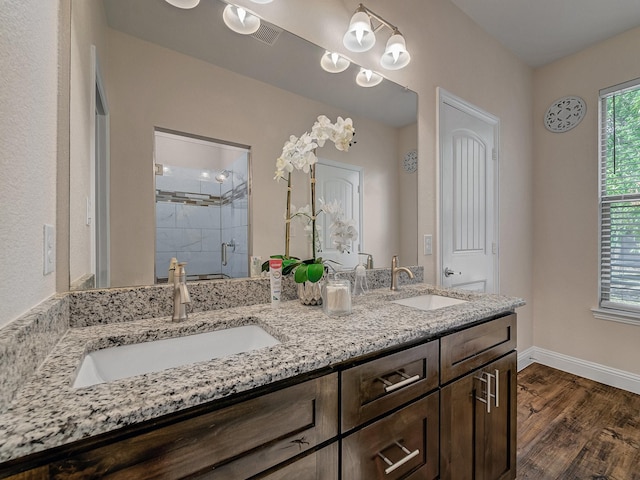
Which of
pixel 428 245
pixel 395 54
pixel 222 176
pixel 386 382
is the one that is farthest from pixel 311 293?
pixel 395 54

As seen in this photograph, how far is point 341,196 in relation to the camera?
157 cm

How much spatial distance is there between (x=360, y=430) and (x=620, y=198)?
9.36 ft

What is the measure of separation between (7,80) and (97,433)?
66cm

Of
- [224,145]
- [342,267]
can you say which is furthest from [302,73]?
[342,267]

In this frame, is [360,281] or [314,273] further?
[360,281]

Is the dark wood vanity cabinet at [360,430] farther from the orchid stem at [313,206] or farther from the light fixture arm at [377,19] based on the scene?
the light fixture arm at [377,19]

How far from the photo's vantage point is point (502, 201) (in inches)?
99.8

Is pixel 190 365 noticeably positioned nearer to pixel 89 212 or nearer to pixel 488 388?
pixel 89 212

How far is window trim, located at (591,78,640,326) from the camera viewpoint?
2312 mm

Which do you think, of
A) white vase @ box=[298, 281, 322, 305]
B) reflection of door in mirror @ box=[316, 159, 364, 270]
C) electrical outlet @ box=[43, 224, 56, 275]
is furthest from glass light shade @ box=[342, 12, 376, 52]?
electrical outlet @ box=[43, 224, 56, 275]

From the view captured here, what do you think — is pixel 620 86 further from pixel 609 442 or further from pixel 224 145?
pixel 224 145

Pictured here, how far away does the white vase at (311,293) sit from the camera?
4.10ft

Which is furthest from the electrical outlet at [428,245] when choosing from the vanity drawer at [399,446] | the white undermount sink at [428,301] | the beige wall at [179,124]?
the vanity drawer at [399,446]

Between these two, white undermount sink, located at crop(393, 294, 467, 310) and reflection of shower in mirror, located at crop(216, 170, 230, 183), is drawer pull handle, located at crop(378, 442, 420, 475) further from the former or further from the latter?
reflection of shower in mirror, located at crop(216, 170, 230, 183)
